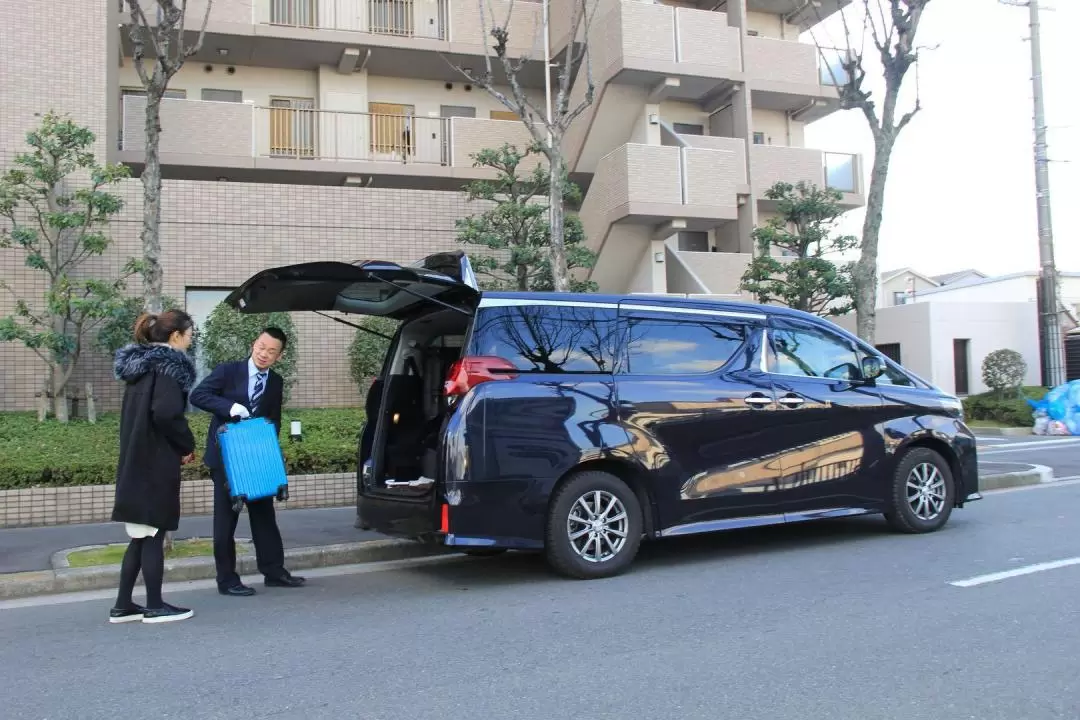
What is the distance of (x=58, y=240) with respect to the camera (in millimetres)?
12727

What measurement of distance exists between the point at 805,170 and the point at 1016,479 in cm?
1128

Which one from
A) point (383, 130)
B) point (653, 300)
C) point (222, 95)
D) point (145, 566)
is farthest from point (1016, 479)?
point (222, 95)

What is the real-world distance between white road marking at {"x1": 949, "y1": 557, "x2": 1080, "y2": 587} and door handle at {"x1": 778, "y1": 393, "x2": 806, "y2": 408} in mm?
1766

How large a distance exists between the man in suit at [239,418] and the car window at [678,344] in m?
2.53

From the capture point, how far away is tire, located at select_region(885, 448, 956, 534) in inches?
311

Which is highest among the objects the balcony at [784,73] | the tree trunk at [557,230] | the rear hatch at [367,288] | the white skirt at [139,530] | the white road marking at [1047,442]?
the balcony at [784,73]

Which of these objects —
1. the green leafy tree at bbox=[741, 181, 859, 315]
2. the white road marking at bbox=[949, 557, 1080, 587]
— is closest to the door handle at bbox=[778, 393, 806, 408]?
the white road marking at bbox=[949, 557, 1080, 587]

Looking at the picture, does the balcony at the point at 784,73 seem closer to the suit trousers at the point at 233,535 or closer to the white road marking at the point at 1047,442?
the white road marking at the point at 1047,442

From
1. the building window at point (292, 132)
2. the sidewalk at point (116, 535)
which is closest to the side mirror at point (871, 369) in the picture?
the sidewalk at point (116, 535)

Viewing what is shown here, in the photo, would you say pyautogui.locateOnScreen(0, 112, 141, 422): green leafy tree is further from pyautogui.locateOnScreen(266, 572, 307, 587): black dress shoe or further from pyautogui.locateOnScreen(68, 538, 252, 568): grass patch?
pyautogui.locateOnScreen(266, 572, 307, 587): black dress shoe

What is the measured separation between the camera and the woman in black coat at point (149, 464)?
5.52 meters

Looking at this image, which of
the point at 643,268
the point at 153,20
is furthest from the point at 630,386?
the point at 153,20

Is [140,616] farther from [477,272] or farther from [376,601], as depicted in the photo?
[477,272]

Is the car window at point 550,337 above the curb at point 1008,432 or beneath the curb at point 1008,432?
above
